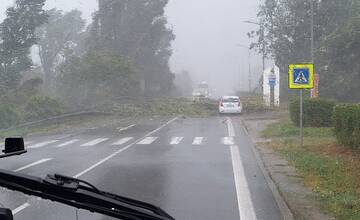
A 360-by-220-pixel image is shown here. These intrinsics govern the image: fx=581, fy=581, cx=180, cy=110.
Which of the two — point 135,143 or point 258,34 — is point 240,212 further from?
point 258,34

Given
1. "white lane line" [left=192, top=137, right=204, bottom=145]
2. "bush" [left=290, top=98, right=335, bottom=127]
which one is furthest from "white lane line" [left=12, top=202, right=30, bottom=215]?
"bush" [left=290, top=98, right=335, bottom=127]

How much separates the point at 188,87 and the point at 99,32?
173 feet

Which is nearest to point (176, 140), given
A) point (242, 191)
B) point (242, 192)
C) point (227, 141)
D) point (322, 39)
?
point (227, 141)

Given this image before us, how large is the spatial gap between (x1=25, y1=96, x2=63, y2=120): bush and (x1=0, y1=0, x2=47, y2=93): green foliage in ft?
18.9

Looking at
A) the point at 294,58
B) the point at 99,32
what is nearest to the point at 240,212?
the point at 294,58

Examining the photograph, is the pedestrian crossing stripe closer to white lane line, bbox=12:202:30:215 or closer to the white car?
white lane line, bbox=12:202:30:215

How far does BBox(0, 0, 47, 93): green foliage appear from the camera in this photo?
141 ft

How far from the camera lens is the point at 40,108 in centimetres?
3772

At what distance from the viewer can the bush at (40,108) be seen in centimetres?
3741

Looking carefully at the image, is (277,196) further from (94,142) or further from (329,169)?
(94,142)

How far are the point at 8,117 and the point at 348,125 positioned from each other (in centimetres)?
2332

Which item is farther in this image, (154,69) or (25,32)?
(154,69)

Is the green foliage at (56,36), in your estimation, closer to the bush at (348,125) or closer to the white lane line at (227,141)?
the white lane line at (227,141)

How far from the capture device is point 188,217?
334 inches
